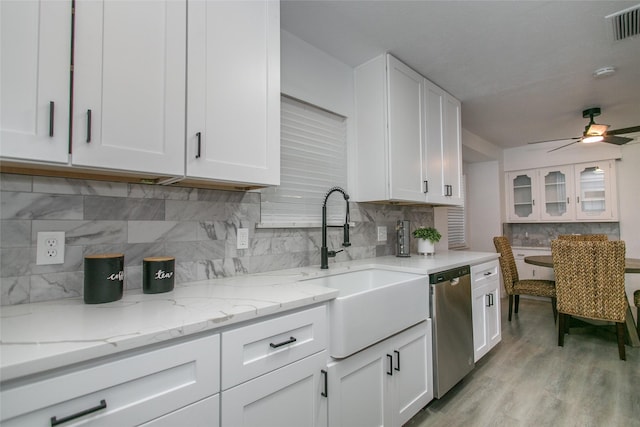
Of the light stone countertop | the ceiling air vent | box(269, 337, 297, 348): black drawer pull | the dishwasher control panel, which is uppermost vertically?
the ceiling air vent

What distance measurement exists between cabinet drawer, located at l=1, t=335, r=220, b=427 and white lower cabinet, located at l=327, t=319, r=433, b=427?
0.58 meters

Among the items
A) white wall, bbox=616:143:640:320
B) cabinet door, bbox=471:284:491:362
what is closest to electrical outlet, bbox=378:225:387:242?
cabinet door, bbox=471:284:491:362

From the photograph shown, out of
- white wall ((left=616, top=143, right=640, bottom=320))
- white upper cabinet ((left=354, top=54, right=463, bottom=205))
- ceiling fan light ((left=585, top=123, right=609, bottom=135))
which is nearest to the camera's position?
white upper cabinet ((left=354, top=54, right=463, bottom=205))

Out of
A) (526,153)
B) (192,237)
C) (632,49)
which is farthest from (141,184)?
(526,153)

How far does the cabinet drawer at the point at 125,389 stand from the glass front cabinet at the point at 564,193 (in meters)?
5.57

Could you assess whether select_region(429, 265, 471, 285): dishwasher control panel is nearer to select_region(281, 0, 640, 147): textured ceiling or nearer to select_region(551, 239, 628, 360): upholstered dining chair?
select_region(551, 239, 628, 360): upholstered dining chair

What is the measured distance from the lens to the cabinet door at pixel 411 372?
5.31ft

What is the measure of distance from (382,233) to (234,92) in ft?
5.92

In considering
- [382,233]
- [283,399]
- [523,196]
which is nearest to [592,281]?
[382,233]

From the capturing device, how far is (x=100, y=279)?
1.08m

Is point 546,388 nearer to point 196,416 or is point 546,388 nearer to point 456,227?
point 196,416

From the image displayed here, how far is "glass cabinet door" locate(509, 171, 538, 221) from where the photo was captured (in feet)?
16.3

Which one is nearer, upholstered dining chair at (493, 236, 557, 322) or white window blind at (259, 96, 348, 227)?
white window blind at (259, 96, 348, 227)

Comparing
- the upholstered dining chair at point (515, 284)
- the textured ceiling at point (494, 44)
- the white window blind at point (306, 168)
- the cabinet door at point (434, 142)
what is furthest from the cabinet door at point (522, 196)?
the white window blind at point (306, 168)
